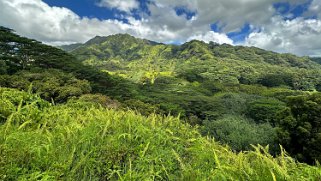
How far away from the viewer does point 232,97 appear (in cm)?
4944

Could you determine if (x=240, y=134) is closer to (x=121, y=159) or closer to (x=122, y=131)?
(x=122, y=131)

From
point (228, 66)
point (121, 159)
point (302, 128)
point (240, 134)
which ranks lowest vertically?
point (240, 134)

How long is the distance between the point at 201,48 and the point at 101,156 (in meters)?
181

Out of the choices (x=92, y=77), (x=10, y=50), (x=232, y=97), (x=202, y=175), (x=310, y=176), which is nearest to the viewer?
(x=310, y=176)

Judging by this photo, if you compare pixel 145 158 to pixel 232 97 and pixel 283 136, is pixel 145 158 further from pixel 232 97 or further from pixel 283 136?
pixel 232 97

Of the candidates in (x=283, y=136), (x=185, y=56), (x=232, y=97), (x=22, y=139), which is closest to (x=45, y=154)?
(x=22, y=139)

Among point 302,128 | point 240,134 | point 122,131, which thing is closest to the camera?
point 122,131

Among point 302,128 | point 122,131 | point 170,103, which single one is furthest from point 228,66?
point 122,131

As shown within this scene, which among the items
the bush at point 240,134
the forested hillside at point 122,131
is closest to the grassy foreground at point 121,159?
the forested hillside at point 122,131

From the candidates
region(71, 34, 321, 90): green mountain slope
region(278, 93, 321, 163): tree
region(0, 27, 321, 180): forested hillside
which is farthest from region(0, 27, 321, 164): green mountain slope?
region(71, 34, 321, 90): green mountain slope

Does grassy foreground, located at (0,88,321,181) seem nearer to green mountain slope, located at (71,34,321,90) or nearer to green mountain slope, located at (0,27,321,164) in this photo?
green mountain slope, located at (0,27,321,164)

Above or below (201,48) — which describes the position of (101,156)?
below

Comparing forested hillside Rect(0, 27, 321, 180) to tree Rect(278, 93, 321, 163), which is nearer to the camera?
forested hillside Rect(0, 27, 321, 180)

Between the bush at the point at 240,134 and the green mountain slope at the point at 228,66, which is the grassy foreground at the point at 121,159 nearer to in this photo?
the bush at the point at 240,134
